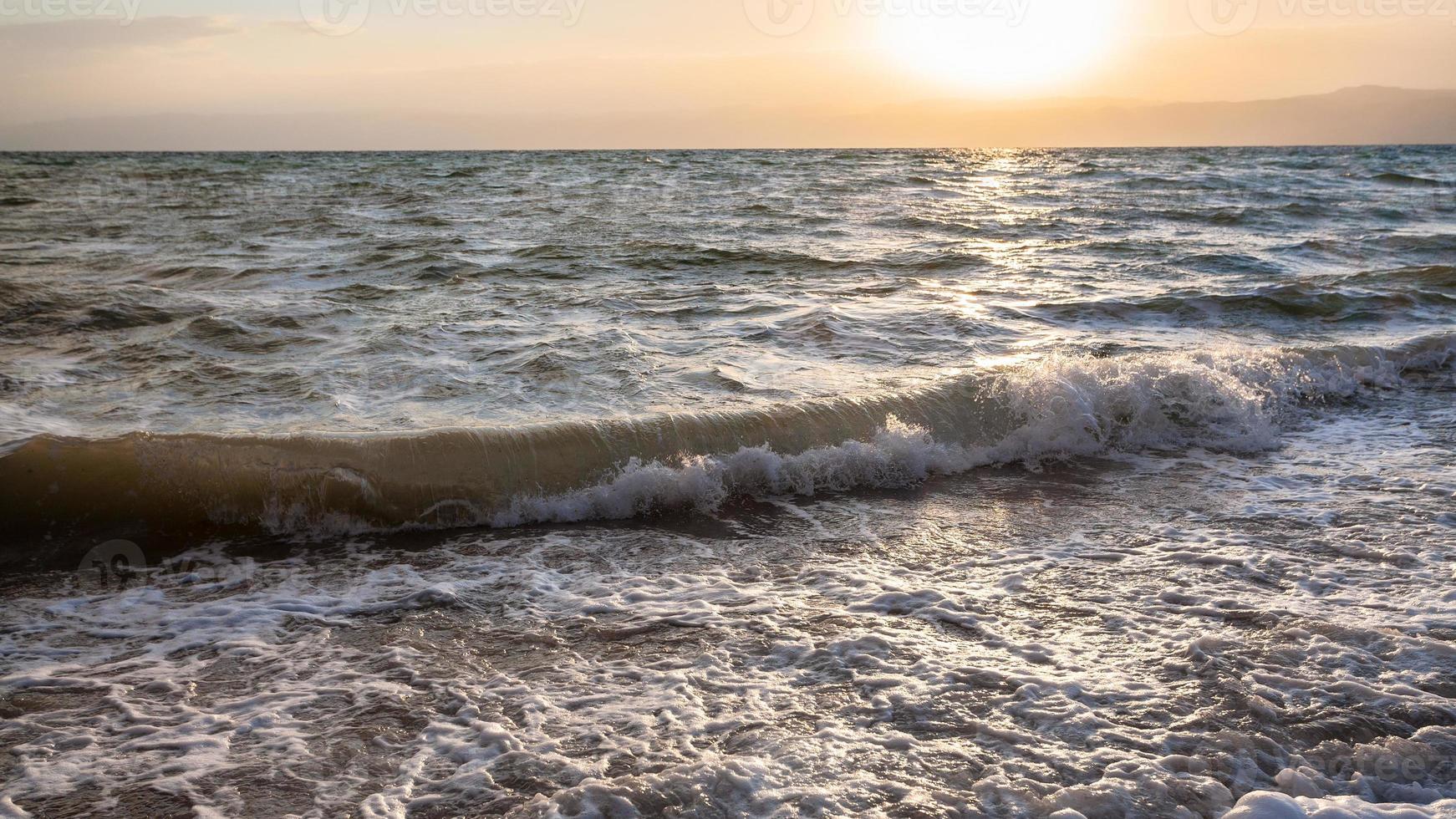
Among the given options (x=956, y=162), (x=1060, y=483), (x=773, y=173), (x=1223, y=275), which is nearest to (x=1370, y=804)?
(x=1060, y=483)

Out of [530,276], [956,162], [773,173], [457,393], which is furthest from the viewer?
[956,162]

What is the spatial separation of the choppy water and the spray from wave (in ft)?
0.08

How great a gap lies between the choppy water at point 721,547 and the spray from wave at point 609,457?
0.08 ft

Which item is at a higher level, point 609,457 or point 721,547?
point 609,457

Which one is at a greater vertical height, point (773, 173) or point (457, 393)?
point (773, 173)

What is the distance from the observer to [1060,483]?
5.88 m

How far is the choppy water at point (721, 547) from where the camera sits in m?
2.98

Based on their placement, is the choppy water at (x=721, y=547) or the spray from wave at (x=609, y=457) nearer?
the choppy water at (x=721, y=547)

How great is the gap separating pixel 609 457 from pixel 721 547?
1.17 m

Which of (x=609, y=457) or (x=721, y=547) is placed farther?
(x=609, y=457)

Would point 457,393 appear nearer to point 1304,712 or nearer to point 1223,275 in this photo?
point 1304,712

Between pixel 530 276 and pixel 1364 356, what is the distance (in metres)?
8.42

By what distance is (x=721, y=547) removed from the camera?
16.1ft

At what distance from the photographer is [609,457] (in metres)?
5.78
